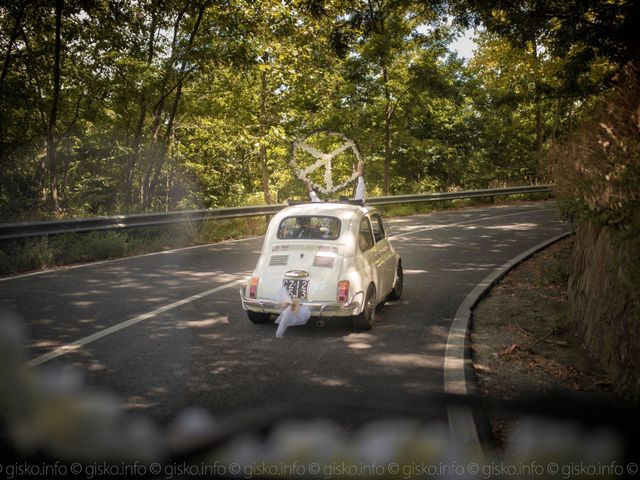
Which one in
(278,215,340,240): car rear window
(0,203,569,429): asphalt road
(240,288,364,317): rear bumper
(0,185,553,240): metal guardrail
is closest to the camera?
(0,203,569,429): asphalt road

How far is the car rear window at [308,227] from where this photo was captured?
7934 mm

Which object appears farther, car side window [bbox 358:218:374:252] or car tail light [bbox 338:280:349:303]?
car side window [bbox 358:218:374:252]

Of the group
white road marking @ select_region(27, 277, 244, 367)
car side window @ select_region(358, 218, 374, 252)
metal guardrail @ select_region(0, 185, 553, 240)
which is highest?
metal guardrail @ select_region(0, 185, 553, 240)

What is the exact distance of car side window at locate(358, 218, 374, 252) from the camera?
7946 millimetres

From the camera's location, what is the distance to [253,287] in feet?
24.2

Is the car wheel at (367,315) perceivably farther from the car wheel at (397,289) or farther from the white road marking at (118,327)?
the white road marking at (118,327)

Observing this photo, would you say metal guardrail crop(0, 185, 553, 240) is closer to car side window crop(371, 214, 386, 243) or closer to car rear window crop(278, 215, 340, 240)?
car rear window crop(278, 215, 340, 240)

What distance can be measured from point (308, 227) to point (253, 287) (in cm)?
133

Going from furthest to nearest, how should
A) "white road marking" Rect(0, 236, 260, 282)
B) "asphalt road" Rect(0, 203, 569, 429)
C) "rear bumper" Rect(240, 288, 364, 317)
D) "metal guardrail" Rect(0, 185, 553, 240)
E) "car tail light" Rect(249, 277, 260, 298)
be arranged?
1. "metal guardrail" Rect(0, 185, 553, 240)
2. "white road marking" Rect(0, 236, 260, 282)
3. "car tail light" Rect(249, 277, 260, 298)
4. "rear bumper" Rect(240, 288, 364, 317)
5. "asphalt road" Rect(0, 203, 569, 429)

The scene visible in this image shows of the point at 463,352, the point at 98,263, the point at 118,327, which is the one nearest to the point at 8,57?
the point at 98,263

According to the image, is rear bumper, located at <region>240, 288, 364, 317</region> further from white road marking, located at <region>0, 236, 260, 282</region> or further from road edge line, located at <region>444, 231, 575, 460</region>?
white road marking, located at <region>0, 236, 260, 282</region>

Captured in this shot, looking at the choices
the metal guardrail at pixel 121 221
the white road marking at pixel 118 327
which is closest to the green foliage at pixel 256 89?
the metal guardrail at pixel 121 221

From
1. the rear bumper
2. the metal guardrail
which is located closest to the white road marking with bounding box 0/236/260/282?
the metal guardrail

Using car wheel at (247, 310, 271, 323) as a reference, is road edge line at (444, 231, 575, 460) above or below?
below
